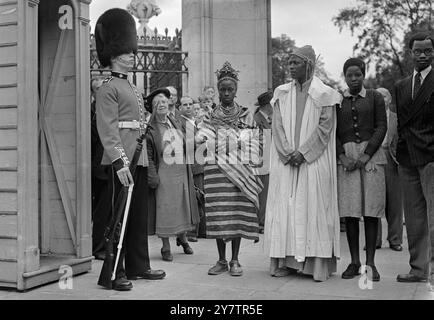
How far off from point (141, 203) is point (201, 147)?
1033 millimetres

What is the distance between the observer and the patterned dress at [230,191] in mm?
6023

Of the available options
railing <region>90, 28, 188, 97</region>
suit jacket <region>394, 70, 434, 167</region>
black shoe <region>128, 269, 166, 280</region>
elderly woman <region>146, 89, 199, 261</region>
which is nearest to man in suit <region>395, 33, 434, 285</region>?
suit jacket <region>394, 70, 434, 167</region>

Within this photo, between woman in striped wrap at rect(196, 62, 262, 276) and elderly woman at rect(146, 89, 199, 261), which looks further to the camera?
elderly woman at rect(146, 89, 199, 261)

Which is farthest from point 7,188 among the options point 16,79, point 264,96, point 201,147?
point 264,96

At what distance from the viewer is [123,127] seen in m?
5.45

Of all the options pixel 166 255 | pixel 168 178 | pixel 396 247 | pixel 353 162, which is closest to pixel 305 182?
pixel 353 162

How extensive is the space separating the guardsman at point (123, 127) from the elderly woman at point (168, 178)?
3.83 feet

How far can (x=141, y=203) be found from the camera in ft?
18.7

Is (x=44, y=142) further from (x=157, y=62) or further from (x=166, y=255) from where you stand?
(x=157, y=62)

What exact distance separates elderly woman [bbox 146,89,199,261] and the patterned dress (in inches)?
37.6

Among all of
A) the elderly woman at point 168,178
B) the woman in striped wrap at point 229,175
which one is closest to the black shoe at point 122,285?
the woman in striped wrap at point 229,175

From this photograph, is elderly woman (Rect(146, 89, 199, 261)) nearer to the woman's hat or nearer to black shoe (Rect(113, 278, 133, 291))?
the woman's hat

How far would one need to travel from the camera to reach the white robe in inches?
228
